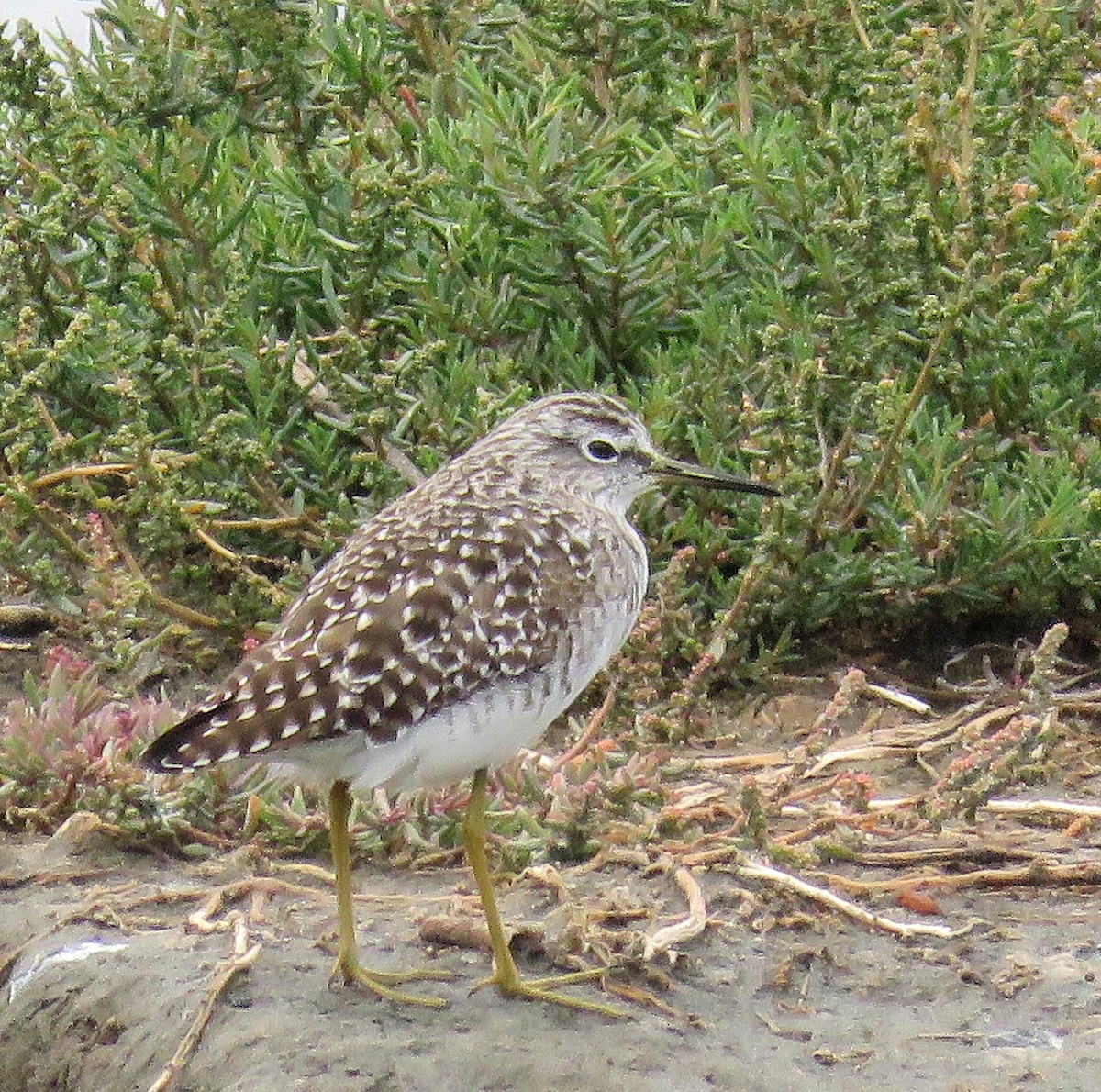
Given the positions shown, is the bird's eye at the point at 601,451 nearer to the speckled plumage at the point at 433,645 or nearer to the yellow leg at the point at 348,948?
the speckled plumage at the point at 433,645

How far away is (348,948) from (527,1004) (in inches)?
17.5

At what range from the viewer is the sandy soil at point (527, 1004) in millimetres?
4117

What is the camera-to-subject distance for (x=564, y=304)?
21.9 ft

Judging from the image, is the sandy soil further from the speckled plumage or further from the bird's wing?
the bird's wing

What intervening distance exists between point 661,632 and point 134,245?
229cm

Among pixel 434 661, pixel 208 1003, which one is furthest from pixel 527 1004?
pixel 434 661

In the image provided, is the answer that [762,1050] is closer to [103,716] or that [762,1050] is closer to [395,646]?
[395,646]

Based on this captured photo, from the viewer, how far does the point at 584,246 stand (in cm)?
651

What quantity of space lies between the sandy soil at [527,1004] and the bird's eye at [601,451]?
3.74ft

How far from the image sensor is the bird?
4.13m

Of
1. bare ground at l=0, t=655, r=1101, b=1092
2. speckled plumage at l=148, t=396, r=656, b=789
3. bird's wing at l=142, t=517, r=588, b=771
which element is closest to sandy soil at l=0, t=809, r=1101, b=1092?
bare ground at l=0, t=655, r=1101, b=1092

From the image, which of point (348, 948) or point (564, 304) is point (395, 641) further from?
point (564, 304)

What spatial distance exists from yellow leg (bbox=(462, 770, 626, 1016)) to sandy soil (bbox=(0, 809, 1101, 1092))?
0.12ft

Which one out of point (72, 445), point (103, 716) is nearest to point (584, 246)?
point (72, 445)
